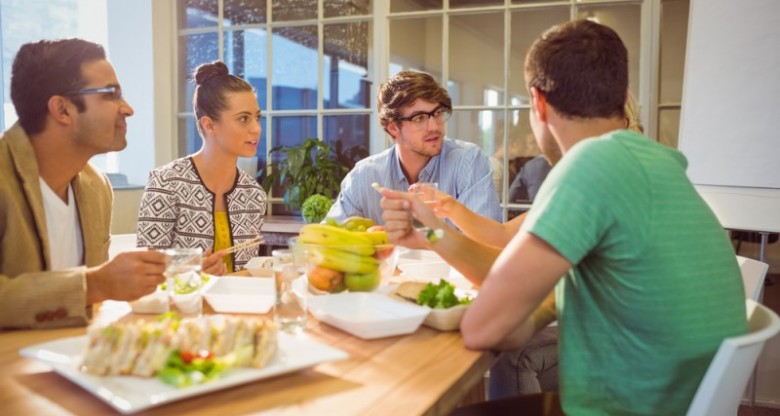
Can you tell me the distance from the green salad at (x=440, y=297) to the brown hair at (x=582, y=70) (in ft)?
1.43

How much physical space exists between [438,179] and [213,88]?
3.18ft

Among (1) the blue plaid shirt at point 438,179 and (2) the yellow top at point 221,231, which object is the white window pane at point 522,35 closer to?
(1) the blue plaid shirt at point 438,179

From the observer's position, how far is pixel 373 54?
14.0ft

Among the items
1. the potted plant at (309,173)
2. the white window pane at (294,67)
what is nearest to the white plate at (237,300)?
the potted plant at (309,173)

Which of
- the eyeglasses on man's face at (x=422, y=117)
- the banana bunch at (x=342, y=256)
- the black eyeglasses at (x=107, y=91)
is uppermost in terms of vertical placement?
the black eyeglasses at (x=107, y=91)

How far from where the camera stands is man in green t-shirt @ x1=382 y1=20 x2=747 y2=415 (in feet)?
3.72

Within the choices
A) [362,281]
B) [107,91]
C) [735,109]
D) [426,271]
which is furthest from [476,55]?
[362,281]

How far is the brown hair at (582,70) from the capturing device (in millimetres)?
1303

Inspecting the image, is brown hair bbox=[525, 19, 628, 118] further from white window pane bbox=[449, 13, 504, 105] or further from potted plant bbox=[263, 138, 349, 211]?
potted plant bbox=[263, 138, 349, 211]

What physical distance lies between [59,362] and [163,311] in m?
0.43

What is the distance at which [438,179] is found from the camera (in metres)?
2.81

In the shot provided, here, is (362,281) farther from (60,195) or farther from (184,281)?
(60,195)

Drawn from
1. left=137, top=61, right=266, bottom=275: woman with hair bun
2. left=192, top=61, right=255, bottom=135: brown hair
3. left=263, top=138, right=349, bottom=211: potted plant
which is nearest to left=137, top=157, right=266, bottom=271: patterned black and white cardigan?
left=137, top=61, right=266, bottom=275: woman with hair bun

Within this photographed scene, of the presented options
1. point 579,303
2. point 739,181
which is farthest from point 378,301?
point 739,181
